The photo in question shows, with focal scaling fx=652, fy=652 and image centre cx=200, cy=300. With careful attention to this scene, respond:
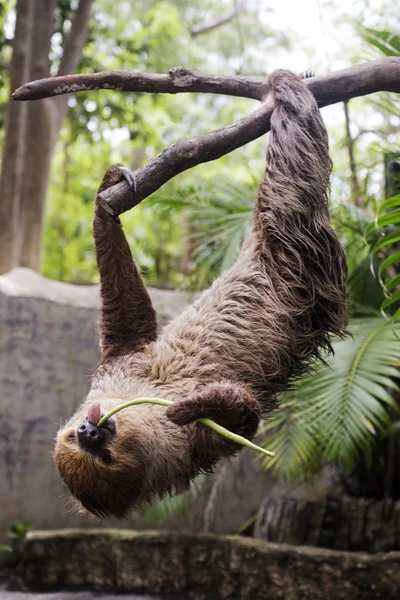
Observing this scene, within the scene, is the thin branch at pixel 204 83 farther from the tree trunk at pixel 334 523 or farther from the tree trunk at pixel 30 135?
the tree trunk at pixel 30 135

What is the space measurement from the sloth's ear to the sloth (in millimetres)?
206

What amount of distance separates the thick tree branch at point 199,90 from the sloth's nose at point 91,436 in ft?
2.98

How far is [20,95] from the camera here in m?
2.81

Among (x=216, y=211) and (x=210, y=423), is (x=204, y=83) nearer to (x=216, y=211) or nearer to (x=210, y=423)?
(x=210, y=423)

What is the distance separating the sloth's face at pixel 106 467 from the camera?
266 cm

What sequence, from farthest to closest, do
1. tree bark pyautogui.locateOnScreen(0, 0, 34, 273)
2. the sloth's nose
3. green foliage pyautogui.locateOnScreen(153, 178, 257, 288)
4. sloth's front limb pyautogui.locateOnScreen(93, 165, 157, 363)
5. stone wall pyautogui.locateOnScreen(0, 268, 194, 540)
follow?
tree bark pyautogui.locateOnScreen(0, 0, 34, 273), stone wall pyautogui.locateOnScreen(0, 268, 194, 540), green foliage pyautogui.locateOnScreen(153, 178, 257, 288), sloth's front limb pyautogui.locateOnScreen(93, 165, 157, 363), the sloth's nose

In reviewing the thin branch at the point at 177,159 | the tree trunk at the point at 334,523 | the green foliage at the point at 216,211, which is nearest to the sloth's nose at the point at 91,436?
the thin branch at the point at 177,159

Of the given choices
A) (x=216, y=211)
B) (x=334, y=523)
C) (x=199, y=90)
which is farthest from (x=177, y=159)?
(x=334, y=523)

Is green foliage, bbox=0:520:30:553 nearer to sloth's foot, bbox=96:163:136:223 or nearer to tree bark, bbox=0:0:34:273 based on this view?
tree bark, bbox=0:0:34:273

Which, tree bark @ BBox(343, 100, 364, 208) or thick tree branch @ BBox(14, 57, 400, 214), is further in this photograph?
tree bark @ BBox(343, 100, 364, 208)

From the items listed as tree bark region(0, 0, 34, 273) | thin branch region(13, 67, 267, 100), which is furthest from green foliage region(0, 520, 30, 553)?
thin branch region(13, 67, 267, 100)

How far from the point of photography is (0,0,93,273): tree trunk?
7.94m

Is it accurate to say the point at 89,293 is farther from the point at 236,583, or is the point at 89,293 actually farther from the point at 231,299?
the point at 231,299

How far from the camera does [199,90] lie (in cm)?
300
